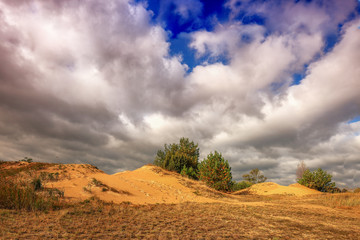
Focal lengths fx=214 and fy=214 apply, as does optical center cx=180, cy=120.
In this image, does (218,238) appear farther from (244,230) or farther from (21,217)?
(21,217)

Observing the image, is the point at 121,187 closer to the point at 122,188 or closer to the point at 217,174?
the point at 122,188

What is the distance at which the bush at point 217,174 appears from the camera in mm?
29094

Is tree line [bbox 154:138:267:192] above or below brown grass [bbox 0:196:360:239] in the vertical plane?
above

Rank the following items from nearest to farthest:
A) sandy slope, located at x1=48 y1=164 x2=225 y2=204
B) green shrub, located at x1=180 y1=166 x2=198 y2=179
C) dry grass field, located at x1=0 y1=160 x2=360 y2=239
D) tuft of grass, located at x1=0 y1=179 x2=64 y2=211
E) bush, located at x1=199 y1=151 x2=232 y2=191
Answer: dry grass field, located at x1=0 y1=160 x2=360 y2=239, tuft of grass, located at x1=0 y1=179 x2=64 y2=211, sandy slope, located at x1=48 y1=164 x2=225 y2=204, bush, located at x1=199 y1=151 x2=232 y2=191, green shrub, located at x1=180 y1=166 x2=198 y2=179

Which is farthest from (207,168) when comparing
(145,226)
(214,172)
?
(145,226)

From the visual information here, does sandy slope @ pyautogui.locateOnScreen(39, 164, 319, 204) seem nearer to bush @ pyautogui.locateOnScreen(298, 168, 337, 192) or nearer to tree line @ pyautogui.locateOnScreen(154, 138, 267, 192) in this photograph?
tree line @ pyautogui.locateOnScreen(154, 138, 267, 192)

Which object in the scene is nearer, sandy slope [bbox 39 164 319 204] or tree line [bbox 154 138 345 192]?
sandy slope [bbox 39 164 319 204]

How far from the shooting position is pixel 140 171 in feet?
82.3

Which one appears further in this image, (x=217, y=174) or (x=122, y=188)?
(x=217, y=174)

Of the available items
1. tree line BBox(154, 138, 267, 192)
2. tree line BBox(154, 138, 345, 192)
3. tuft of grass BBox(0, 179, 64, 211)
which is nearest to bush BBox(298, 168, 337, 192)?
tree line BBox(154, 138, 345, 192)

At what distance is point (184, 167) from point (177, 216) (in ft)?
75.5

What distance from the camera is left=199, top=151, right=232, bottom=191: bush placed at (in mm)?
29094

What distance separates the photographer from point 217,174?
2962 centimetres

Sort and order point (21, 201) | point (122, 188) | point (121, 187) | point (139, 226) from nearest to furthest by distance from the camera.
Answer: point (139, 226) → point (21, 201) → point (122, 188) → point (121, 187)
